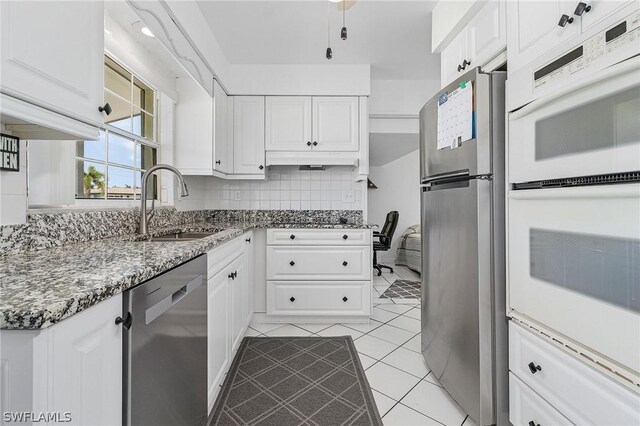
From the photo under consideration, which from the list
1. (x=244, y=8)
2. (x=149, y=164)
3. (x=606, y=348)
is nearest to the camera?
(x=606, y=348)

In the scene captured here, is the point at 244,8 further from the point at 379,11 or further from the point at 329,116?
the point at 329,116

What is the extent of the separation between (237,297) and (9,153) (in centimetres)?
139

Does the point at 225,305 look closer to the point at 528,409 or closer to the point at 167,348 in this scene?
the point at 167,348

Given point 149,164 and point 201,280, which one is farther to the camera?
point 149,164

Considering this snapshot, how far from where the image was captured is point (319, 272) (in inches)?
104

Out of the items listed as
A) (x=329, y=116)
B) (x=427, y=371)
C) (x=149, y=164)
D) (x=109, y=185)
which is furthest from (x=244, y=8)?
(x=427, y=371)

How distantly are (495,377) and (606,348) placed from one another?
59 centimetres

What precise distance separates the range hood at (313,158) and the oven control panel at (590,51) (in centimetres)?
187

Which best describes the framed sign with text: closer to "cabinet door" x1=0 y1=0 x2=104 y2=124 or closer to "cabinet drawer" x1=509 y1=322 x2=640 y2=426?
"cabinet door" x1=0 y1=0 x2=104 y2=124

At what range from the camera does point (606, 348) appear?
0.85m

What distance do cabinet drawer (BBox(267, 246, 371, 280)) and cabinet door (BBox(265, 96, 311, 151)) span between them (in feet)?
3.44

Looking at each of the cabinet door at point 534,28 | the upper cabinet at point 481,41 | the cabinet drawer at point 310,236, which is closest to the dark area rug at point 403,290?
the cabinet drawer at point 310,236

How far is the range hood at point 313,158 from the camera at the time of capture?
2904 mm

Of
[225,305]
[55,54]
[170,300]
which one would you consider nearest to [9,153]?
[55,54]
